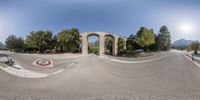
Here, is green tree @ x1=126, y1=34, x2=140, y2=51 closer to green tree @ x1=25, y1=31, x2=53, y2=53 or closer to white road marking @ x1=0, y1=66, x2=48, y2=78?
green tree @ x1=25, y1=31, x2=53, y2=53

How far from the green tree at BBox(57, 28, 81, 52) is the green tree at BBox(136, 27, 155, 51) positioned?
1150 millimetres

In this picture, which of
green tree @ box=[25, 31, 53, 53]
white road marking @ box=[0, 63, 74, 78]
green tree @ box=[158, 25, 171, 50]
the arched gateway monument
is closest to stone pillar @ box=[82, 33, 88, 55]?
the arched gateway monument

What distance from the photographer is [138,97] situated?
233cm

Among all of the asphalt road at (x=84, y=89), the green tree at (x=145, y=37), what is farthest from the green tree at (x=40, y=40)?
the green tree at (x=145, y=37)

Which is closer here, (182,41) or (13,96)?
(13,96)

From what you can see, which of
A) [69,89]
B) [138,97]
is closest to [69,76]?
[69,89]

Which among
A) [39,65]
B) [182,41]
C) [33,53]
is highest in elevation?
[182,41]

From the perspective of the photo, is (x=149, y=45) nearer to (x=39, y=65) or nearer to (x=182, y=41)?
(x=182, y=41)

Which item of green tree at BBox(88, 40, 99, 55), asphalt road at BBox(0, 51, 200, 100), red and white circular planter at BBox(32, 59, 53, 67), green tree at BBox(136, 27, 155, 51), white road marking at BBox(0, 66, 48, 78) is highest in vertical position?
green tree at BBox(136, 27, 155, 51)

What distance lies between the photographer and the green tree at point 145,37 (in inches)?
116

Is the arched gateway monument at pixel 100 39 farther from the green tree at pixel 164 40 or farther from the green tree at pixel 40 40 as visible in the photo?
the green tree at pixel 164 40

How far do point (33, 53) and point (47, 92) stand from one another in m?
0.78

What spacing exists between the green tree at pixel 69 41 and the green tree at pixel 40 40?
169 mm

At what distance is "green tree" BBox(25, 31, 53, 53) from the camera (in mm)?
2643
